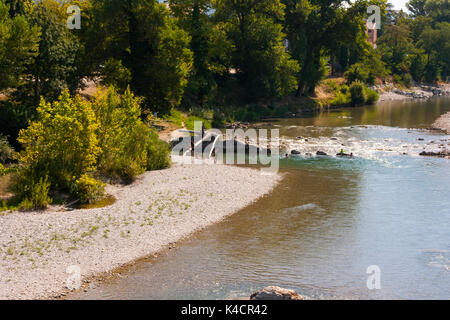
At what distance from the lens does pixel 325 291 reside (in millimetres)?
17656

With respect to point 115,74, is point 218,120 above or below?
below

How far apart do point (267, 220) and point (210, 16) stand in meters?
47.0

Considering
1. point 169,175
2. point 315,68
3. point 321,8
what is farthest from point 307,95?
point 169,175

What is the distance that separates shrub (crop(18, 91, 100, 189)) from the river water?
892 cm

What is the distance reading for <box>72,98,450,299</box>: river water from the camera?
59.3 feet

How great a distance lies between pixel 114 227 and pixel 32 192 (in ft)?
17.8

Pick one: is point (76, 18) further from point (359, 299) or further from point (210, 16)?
point (359, 299)

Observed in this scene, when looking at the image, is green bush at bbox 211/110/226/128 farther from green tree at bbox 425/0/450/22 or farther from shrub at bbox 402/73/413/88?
green tree at bbox 425/0/450/22

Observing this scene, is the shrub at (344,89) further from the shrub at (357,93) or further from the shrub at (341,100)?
the shrub at (357,93)

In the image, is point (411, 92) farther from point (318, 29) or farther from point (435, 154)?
point (435, 154)

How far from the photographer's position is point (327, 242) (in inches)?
885

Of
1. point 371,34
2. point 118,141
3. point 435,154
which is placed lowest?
point 435,154

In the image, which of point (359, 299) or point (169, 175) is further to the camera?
point (169, 175)

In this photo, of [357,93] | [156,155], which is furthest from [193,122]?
[357,93]
